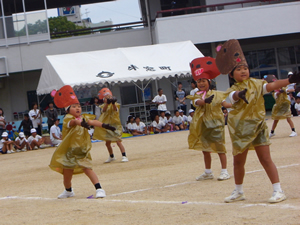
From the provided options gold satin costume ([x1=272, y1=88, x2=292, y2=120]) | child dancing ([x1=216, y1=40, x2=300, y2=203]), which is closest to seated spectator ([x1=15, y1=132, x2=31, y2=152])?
gold satin costume ([x1=272, y1=88, x2=292, y2=120])

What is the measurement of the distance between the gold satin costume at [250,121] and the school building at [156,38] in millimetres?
15248

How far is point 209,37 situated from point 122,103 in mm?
6192

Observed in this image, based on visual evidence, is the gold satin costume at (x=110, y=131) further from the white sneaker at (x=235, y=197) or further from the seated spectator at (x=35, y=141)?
the seated spectator at (x=35, y=141)

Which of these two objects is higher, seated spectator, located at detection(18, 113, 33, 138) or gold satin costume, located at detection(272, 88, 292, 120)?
seated spectator, located at detection(18, 113, 33, 138)

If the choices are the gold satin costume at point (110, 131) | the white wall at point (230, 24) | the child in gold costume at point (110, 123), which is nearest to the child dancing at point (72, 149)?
the child in gold costume at point (110, 123)

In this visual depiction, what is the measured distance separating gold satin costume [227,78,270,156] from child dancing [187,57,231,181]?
1835mm

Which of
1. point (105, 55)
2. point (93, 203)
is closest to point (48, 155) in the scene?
point (105, 55)

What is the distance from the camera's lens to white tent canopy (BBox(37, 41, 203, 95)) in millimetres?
17469

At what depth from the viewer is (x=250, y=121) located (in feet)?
16.6

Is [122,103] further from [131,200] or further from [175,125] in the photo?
[131,200]

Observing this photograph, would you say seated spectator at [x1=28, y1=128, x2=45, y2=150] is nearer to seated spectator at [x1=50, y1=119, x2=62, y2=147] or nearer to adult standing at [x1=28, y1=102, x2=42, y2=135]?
seated spectator at [x1=50, y1=119, x2=62, y2=147]

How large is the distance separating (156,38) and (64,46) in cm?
511

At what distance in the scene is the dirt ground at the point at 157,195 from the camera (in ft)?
15.1

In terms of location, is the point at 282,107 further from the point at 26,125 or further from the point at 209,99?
the point at 26,125
